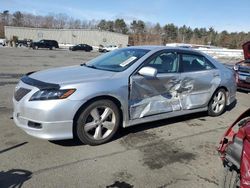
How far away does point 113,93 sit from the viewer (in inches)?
184

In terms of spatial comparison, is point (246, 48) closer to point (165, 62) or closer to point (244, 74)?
point (244, 74)

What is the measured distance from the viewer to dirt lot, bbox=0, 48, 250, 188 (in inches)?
143

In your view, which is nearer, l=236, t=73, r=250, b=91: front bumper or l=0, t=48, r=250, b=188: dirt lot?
l=0, t=48, r=250, b=188: dirt lot

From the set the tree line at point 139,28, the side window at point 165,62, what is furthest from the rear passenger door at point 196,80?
the tree line at point 139,28

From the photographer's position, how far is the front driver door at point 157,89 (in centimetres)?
503

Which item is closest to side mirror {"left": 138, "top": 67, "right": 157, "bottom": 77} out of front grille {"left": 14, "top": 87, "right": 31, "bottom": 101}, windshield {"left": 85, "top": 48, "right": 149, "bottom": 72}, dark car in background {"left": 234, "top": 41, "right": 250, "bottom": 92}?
windshield {"left": 85, "top": 48, "right": 149, "bottom": 72}

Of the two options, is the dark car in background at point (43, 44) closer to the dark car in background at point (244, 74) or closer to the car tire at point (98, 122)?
the dark car in background at point (244, 74)

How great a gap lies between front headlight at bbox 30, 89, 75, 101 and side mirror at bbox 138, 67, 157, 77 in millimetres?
1329

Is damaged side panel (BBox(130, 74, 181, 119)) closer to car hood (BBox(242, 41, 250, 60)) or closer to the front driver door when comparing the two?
the front driver door

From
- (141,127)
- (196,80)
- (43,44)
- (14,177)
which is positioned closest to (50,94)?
(14,177)

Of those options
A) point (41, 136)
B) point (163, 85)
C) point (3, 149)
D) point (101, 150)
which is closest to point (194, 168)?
point (101, 150)

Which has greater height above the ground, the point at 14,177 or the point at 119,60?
the point at 119,60

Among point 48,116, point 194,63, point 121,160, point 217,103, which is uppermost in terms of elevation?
point 194,63

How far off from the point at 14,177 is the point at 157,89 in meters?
2.78
